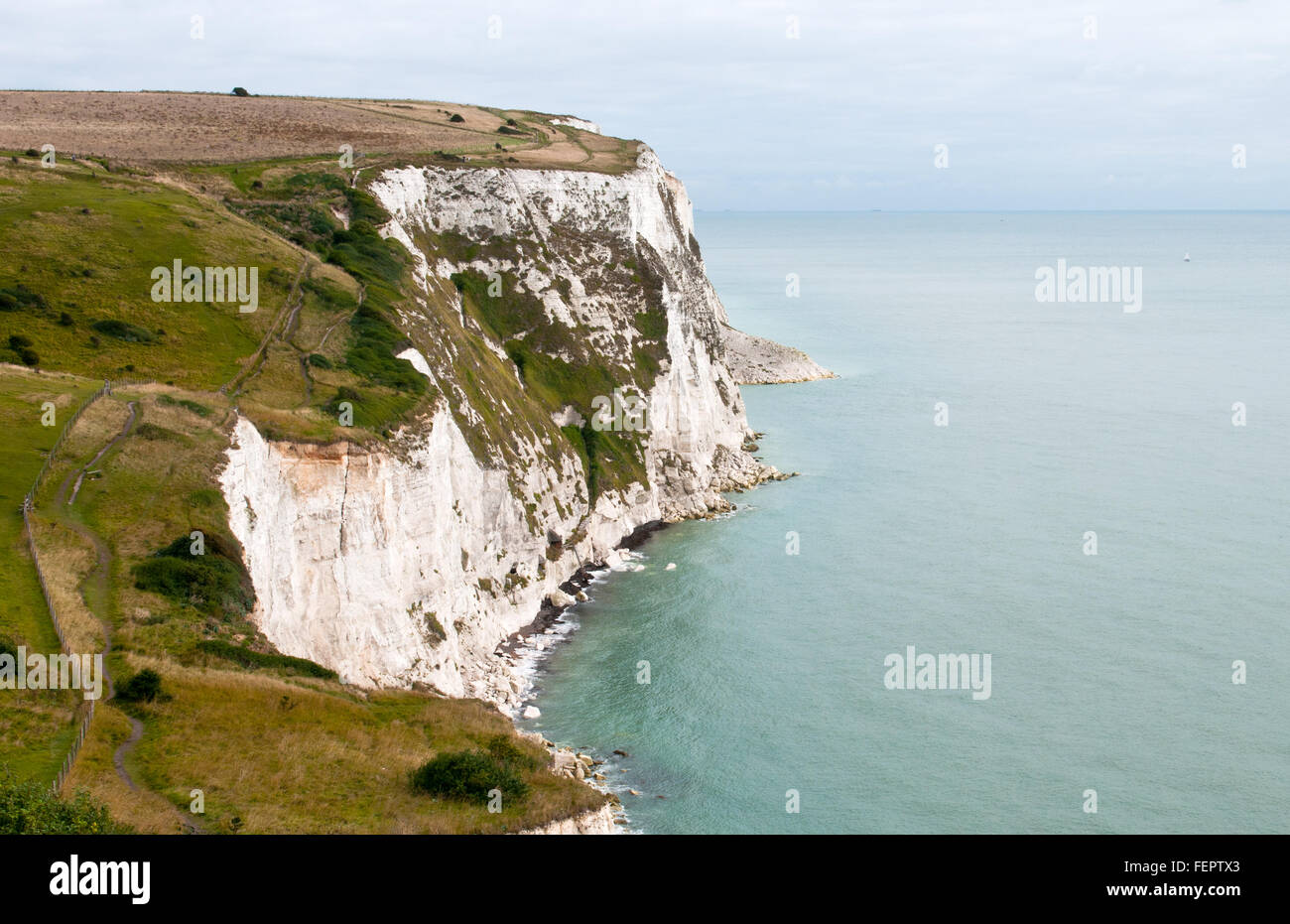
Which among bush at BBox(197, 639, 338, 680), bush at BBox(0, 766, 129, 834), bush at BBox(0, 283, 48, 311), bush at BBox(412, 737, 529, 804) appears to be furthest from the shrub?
bush at BBox(0, 283, 48, 311)

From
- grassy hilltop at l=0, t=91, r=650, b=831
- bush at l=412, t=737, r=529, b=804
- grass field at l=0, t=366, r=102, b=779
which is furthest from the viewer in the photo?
bush at l=412, t=737, r=529, b=804

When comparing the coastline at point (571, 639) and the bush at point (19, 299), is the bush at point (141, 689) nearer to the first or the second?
the coastline at point (571, 639)

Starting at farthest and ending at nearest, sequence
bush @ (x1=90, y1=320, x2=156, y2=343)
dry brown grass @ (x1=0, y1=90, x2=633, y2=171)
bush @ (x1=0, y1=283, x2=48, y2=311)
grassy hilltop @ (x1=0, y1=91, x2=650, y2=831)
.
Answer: dry brown grass @ (x1=0, y1=90, x2=633, y2=171)
bush @ (x1=0, y1=283, x2=48, y2=311)
bush @ (x1=90, y1=320, x2=156, y2=343)
grassy hilltop @ (x1=0, y1=91, x2=650, y2=831)

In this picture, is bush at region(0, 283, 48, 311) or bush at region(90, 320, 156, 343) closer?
bush at region(90, 320, 156, 343)

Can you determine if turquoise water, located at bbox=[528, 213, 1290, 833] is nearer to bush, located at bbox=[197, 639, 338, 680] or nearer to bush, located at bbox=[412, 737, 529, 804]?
bush, located at bbox=[412, 737, 529, 804]

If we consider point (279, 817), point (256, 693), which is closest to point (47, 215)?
point (256, 693)

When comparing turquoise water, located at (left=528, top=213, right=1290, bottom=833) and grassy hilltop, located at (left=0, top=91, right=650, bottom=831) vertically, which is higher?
grassy hilltop, located at (left=0, top=91, right=650, bottom=831)

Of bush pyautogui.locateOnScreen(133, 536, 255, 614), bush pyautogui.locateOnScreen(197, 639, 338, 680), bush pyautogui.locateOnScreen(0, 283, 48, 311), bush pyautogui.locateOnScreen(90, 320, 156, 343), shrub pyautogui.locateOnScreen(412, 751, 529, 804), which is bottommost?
shrub pyautogui.locateOnScreen(412, 751, 529, 804)
